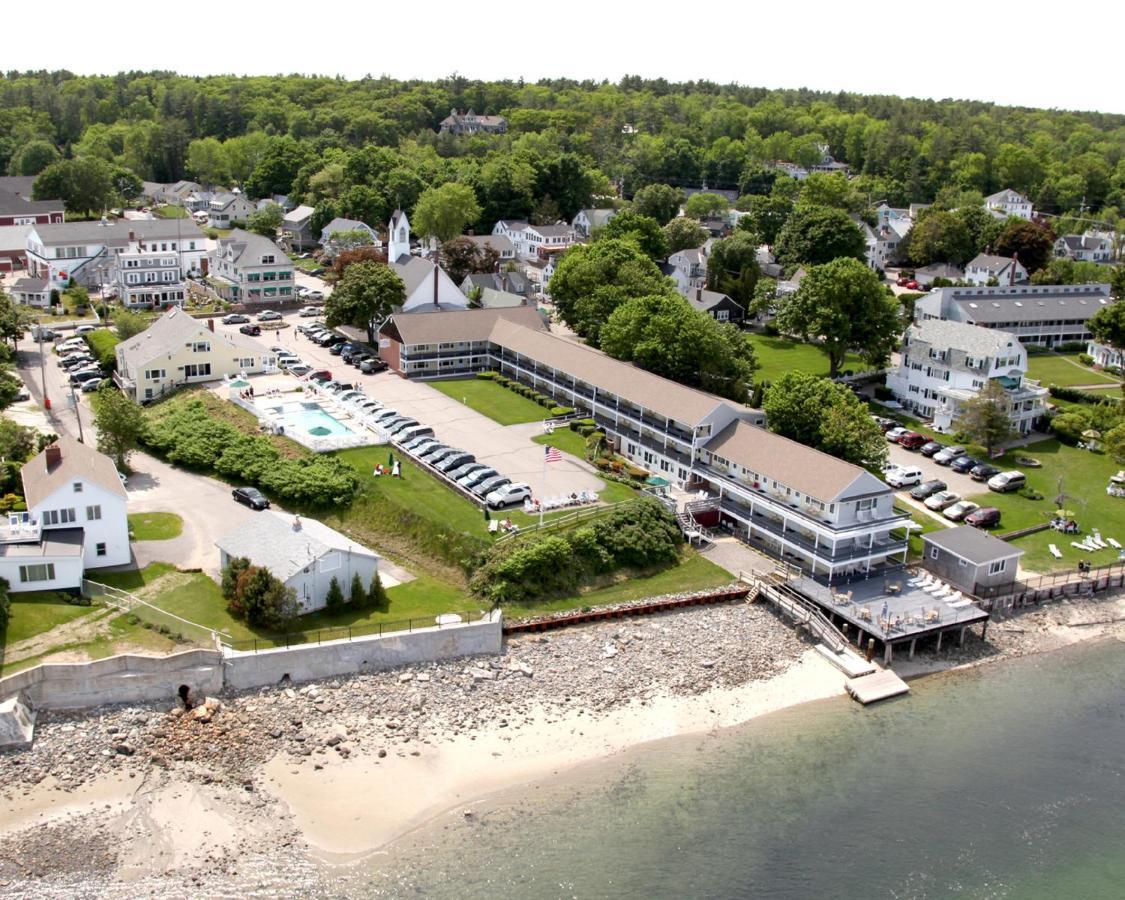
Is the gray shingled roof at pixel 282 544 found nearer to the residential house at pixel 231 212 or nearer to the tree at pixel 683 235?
the tree at pixel 683 235

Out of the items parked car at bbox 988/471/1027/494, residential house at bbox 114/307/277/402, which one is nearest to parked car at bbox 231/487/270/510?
residential house at bbox 114/307/277/402

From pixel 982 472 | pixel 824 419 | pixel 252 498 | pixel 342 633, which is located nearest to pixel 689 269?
pixel 982 472

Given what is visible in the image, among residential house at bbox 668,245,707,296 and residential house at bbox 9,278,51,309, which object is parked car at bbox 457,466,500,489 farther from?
residential house at bbox 9,278,51,309

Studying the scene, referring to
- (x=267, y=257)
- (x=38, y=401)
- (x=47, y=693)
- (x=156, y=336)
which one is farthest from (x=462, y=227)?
(x=47, y=693)

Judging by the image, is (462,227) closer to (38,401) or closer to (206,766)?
(38,401)

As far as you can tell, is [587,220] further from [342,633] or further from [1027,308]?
[342,633]
